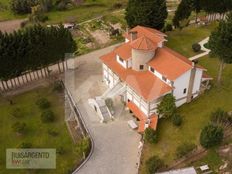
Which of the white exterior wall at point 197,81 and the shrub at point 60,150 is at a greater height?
the white exterior wall at point 197,81

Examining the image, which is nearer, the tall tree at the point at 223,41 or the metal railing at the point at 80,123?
the metal railing at the point at 80,123

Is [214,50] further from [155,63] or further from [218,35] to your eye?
[155,63]

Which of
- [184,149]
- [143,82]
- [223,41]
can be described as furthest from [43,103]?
[223,41]

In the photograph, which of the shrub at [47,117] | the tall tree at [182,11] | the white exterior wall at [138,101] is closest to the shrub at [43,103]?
the shrub at [47,117]

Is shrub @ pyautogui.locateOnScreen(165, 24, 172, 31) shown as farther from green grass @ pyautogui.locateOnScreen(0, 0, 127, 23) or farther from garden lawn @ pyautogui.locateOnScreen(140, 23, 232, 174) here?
green grass @ pyautogui.locateOnScreen(0, 0, 127, 23)

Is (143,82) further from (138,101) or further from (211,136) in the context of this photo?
(211,136)

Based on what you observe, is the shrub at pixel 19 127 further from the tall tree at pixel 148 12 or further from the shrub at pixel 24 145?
the tall tree at pixel 148 12

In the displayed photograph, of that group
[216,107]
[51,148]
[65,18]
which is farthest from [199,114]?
[65,18]
